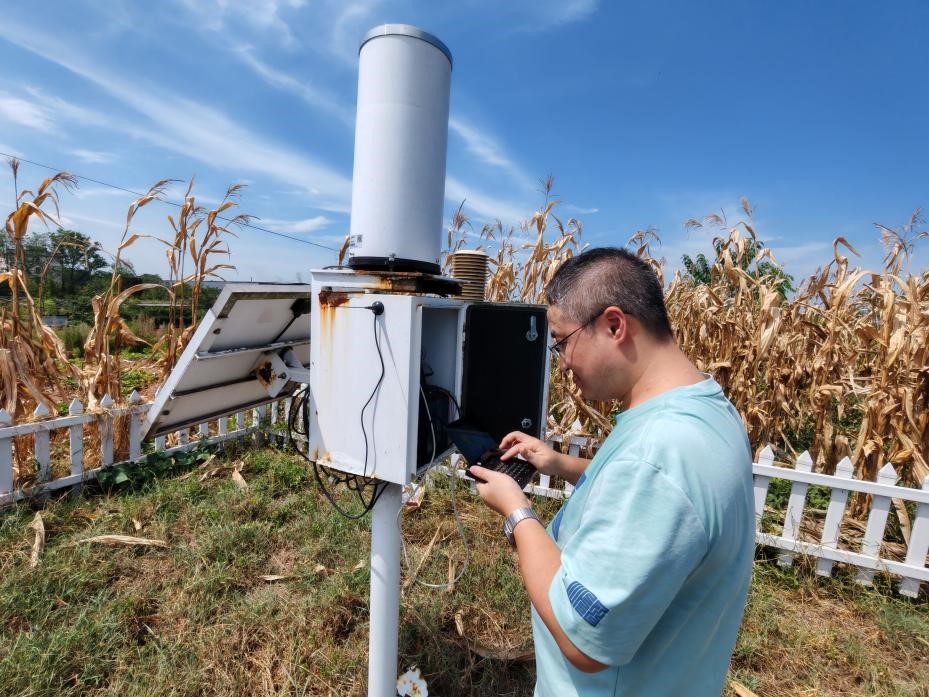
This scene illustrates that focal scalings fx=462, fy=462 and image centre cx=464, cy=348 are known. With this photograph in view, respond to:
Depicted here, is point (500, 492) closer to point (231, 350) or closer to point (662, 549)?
point (662, 549)

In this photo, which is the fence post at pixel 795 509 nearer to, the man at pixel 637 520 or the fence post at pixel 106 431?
the man at pixel 637 520

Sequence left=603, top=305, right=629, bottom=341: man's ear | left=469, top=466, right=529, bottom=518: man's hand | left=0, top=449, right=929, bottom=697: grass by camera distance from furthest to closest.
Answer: left=0, top=449, right=929, bottom=697: grass
left=469, top=466, right=529, bottom=518: man's hand
left=603, top=305, right=629, bottom=341: man's ear

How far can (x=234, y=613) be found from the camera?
2631 millimetres

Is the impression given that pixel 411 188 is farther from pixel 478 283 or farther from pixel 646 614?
pixel 646 614

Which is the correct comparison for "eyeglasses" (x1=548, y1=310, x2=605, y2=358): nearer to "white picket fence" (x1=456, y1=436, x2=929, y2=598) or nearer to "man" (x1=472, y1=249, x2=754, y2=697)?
"man" (x1=472, y1=249, x2=754, y2=697)

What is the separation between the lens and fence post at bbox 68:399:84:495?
147 inches

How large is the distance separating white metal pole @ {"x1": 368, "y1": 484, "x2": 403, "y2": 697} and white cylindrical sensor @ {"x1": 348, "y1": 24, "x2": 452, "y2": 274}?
3.05 ft

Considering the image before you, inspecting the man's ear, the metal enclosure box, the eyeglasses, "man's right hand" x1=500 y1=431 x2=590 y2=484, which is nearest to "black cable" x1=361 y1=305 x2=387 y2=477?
the metal enclosure box

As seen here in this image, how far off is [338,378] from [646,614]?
124 centimetres

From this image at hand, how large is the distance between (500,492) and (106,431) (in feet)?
13.7

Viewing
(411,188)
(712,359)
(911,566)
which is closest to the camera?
(411,188)

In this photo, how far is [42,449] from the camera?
3598 millimetres

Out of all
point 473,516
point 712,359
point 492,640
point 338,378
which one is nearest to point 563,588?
point 338,378

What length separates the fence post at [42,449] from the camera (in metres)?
3.58
